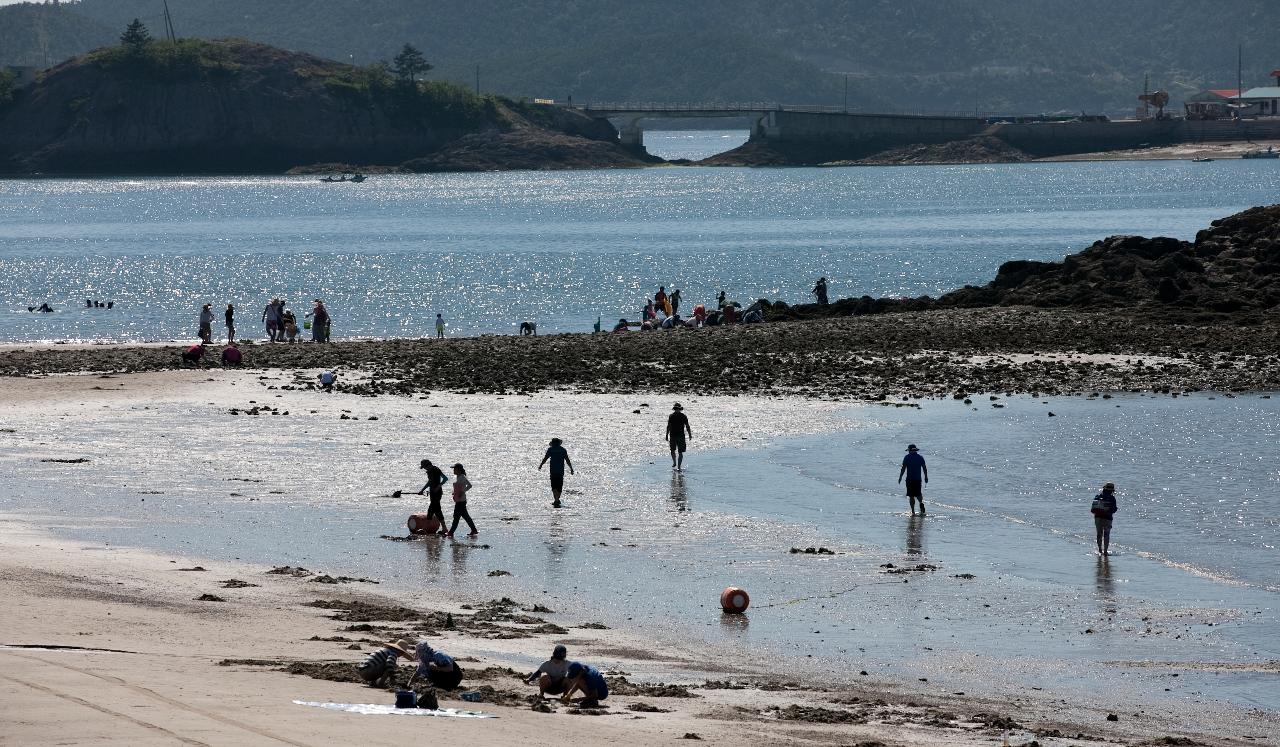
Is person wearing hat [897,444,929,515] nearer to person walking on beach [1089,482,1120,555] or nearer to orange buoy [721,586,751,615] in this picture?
person walking on beach [1089,482,1120,555]

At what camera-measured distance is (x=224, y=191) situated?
7751 inches

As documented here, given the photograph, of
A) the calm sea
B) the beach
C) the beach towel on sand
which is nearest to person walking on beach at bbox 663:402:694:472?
the beach

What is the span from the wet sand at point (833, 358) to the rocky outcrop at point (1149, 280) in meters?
1.47

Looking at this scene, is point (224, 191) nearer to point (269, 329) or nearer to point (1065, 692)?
point (269, 329)

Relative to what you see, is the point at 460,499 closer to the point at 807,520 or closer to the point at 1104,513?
the point at 807,520

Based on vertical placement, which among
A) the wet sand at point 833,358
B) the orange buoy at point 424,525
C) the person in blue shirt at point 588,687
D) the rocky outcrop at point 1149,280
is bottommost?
the person in blue shirt at point 588,687

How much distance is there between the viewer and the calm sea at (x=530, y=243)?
70250mm

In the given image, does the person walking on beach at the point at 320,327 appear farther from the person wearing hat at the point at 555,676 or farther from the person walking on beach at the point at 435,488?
the person wearing hat at the point at 555,676

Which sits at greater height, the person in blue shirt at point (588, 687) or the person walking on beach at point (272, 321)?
the person walking on beach at point (272, 321)

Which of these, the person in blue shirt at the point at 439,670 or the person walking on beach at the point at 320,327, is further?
the person walking on beach at the point at 320,327

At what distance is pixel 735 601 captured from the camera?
19.8 m

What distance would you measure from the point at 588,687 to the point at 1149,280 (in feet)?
121

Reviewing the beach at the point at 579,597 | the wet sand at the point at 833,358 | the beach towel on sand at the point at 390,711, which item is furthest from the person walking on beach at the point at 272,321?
the beach towel on sand at the point at 390,711

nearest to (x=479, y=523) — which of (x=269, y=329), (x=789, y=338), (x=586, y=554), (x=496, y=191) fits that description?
(x=586, y=554)
